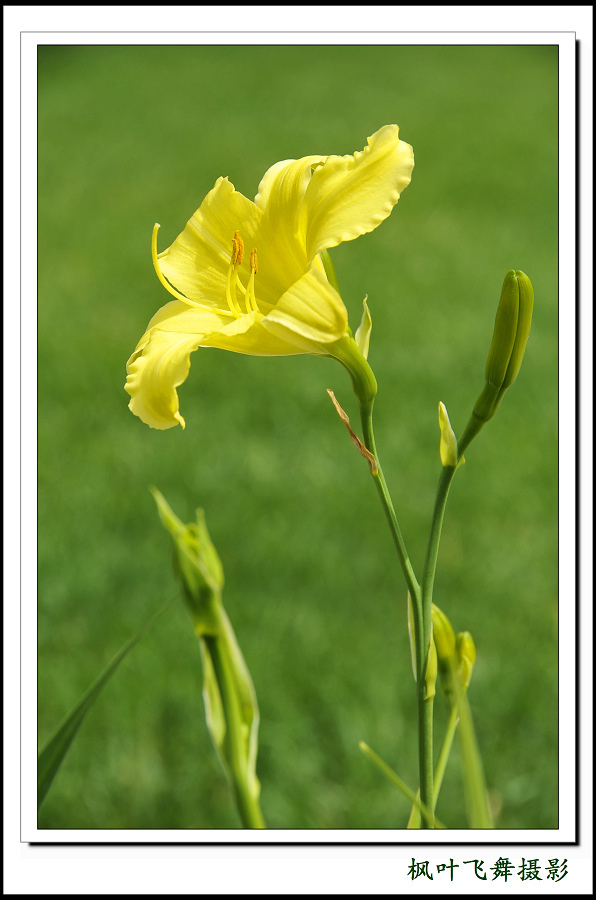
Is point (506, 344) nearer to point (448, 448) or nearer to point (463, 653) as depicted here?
point (448, 448)

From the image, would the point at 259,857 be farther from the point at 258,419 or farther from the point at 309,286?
the point at 258,419

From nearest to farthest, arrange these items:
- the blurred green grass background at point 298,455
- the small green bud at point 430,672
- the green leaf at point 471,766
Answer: the green leaf at point 471,766, the small green bud at point 430,672, the blurred green grass background at point 298,455

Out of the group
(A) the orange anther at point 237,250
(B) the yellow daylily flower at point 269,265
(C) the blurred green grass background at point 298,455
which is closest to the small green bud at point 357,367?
(B) the yellow daylily flower at point 269,265

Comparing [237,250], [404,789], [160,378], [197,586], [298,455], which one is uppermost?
[298,455]

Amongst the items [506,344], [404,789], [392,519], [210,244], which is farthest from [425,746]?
[210,244]

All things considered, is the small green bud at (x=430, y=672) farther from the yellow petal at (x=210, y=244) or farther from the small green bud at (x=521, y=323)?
the yellow petal at (x=210, y=244)

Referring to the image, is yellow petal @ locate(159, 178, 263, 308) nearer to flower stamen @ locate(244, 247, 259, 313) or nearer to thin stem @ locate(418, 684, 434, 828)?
flower stamen @ locate(244, 247, 259, 313)

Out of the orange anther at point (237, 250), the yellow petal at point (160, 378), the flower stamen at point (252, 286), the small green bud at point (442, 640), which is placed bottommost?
the small green bud at point (442, 640)
